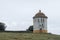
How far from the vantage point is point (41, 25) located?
64.9 m

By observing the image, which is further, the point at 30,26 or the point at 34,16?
the point at 30,26

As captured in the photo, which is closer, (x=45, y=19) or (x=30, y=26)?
(x=45, y=19)

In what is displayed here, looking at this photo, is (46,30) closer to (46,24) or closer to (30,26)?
(46,24)

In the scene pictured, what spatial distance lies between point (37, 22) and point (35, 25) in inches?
44.4

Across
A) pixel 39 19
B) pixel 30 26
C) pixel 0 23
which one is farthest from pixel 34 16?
pixel 0 23

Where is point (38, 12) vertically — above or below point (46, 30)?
above

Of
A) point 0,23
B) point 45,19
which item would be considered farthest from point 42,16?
point 0,23

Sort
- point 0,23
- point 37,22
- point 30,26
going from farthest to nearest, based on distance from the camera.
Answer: point 0,23 → point 30,26 → point 37,22

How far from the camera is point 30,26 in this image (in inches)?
2810

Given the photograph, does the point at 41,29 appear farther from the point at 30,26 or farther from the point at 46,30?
the point at 30,26

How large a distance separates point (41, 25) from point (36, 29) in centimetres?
188

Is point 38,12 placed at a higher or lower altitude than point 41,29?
higher

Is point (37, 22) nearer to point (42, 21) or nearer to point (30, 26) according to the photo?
point (42, 21)

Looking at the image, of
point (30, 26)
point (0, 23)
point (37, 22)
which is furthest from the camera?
point (0, 23)
